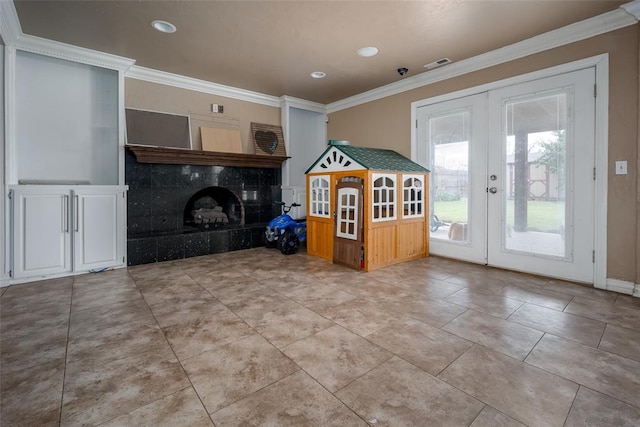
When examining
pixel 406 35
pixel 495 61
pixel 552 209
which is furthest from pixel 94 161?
pixel 552 209

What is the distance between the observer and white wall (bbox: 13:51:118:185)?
377 cm

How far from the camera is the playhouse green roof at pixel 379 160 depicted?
404 centimetres

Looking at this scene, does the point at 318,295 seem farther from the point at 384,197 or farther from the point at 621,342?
the point at 621,342

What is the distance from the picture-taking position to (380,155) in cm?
454

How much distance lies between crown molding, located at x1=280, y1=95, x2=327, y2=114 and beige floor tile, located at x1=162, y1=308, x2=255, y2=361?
14.7 feet

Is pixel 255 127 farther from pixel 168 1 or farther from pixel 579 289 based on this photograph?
pixel 579 289

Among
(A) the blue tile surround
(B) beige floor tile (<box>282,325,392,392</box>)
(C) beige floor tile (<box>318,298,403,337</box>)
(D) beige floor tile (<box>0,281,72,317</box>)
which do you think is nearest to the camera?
(B) beige floor tile (<box>282,325,392,392</box>)

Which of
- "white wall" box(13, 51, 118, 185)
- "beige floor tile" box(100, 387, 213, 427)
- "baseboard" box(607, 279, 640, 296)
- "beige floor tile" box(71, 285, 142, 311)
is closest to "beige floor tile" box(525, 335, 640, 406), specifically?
"baseboard" box(607, 279, 640, 296)

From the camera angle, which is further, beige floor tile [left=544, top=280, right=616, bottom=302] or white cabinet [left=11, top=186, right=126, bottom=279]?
white cabinet [left=11, top=186, right=126, bottom=279]

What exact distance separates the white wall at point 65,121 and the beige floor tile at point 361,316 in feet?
12.4

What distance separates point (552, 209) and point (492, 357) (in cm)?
248

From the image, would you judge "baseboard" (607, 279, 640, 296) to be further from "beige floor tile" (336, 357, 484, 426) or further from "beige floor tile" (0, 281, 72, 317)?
"beige floor tile" (0, 281, 72, 317)

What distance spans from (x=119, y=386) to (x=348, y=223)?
118 inches

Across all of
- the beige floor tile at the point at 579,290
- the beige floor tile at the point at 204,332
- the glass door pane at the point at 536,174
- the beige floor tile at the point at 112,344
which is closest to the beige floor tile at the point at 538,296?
the beige floor tile at the point at 579,290
